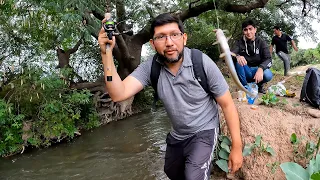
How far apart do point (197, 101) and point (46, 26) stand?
24.3 ft

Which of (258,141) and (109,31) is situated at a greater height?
(109,31)

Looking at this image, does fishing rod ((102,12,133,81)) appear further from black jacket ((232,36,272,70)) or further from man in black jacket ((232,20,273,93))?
black jacket ((232,36,272,70))

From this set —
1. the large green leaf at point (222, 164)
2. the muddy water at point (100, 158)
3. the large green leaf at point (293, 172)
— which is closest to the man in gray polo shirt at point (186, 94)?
the large green leaf at point (293, 172)

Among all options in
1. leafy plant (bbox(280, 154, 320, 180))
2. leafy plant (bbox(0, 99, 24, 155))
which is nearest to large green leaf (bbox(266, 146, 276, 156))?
leafy plant (bbox(280, 154, 320, 180))

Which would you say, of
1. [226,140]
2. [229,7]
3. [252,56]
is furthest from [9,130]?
[229,7]

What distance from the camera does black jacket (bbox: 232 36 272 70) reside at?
495cm

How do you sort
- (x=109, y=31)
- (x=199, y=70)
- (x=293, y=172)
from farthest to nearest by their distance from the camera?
1. (x=293, y=172)
2. (x=199, y=70)
3. (x=109, y=31)

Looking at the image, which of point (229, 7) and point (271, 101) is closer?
point (271, 101)

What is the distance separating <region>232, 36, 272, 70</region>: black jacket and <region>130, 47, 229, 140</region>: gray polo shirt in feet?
8.72

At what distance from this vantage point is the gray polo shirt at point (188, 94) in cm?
248

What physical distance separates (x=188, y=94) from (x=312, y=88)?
8.96 ft

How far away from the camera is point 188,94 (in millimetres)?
2512

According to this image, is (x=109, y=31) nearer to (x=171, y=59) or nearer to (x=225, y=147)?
(x=171, y=59)

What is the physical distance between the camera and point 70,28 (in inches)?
204
